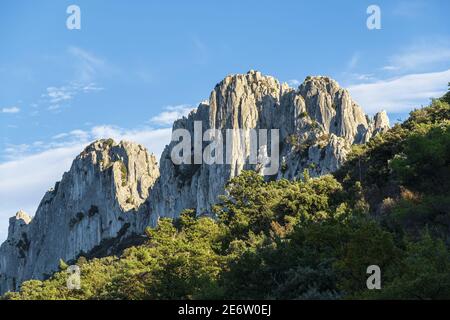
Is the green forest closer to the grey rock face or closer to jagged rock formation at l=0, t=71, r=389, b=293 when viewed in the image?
jagged rock formation at l=0, t=71, r=389, b=293

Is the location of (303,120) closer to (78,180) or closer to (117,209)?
(117,209)

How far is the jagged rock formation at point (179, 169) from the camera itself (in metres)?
120

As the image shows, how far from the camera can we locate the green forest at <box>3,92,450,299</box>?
21.4 m

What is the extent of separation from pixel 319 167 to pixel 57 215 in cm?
10503

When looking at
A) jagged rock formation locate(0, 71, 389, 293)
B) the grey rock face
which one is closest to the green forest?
jagged rock formation locate(0, 71, 389, 293)

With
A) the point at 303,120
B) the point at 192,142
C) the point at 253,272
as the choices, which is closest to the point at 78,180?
the point at 192,142

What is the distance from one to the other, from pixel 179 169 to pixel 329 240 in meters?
118

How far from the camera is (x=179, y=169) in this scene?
142 meters

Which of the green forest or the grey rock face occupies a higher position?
the grey rock face

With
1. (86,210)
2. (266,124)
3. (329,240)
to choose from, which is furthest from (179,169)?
(329,240)

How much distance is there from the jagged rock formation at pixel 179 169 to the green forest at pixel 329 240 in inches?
1774

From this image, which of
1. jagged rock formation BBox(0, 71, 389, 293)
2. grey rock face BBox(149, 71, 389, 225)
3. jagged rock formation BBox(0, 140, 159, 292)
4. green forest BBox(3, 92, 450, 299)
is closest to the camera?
green forest BBox(3, 92, 450, 299)

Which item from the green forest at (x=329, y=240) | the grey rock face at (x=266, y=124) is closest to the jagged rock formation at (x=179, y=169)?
the grey rock face at (x=266, y=124)

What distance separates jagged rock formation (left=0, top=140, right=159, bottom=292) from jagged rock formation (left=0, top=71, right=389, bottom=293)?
29 cm
